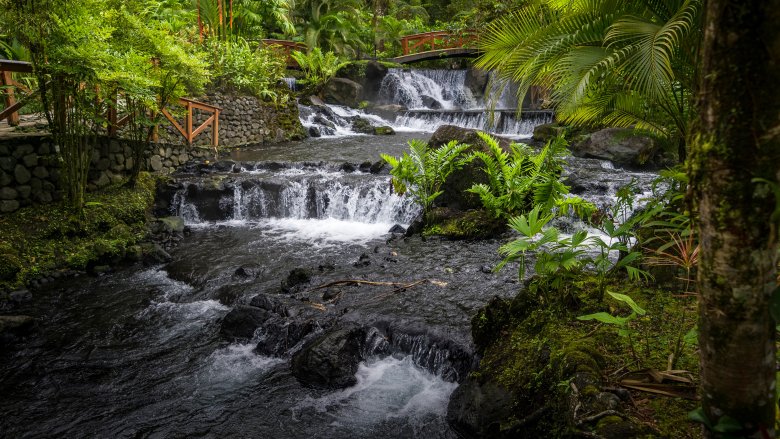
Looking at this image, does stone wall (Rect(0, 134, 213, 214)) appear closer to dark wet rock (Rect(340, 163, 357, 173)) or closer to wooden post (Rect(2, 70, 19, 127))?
wooden post (Rect(2, 70, 19, 127))

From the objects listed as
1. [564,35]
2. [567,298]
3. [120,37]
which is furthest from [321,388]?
[120,37]

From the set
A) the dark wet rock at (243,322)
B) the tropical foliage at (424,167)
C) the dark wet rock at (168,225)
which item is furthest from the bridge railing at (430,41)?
the dark wet rock at (243,322)

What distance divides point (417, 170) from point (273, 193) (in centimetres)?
386

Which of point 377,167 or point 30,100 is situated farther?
point 377,167

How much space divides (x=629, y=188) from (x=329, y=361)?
4.02 m

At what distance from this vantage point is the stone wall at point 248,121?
15.3 meters

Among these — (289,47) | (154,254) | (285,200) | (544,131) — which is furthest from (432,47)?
(154,254)

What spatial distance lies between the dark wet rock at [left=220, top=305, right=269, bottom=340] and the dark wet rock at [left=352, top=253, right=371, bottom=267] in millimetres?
2068

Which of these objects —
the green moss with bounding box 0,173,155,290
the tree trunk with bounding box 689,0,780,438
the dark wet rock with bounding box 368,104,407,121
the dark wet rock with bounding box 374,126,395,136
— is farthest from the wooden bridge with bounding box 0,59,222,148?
the dark wet rock with bounding box 368,104,407,121

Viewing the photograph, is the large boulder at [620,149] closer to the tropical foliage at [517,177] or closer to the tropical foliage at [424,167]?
the tropical foliage at [517,177]

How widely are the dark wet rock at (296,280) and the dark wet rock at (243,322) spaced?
0.90 metres

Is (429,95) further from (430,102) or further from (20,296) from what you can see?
(20,296)

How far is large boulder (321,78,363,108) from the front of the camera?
2306 centimetres

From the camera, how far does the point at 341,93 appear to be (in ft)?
76.0
